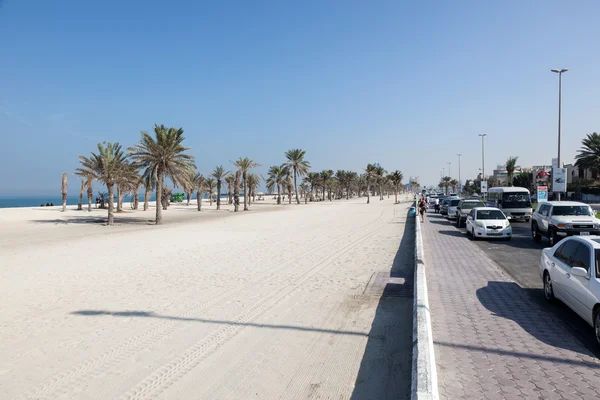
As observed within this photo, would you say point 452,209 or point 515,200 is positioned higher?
point 515,200

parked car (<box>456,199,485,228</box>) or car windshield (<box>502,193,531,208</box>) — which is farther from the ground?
car windshield (<box>502,193,531,208</box>)

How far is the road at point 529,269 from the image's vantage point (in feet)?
20.9

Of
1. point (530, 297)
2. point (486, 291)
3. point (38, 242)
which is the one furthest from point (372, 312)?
point (38, 242)

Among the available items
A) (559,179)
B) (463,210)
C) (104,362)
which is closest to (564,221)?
(463,210)

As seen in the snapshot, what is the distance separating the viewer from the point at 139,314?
25.7ft

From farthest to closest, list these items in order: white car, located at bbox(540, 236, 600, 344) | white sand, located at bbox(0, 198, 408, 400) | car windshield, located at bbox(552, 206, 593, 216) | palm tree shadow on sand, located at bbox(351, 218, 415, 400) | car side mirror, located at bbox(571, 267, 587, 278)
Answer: car windshield, located at bbox(552, 206, 593, 216) → car side mirror, located at bbox(571, 267, 587, 278) → white car, located at bbox(540, 236, 600, 344) → white sand, located at bbox(0, 198, 408, 400) → palm tree shadow on sand, located at bbox(351, 218, 415, 400)

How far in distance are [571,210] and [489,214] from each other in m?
3.78

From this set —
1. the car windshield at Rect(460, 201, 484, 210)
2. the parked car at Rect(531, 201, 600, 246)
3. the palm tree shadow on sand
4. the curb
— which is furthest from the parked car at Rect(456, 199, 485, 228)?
the curb

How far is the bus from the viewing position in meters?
27.1

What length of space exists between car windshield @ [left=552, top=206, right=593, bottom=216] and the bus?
37.5 feet

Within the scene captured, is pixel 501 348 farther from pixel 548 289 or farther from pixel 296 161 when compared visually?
pixel 296 161

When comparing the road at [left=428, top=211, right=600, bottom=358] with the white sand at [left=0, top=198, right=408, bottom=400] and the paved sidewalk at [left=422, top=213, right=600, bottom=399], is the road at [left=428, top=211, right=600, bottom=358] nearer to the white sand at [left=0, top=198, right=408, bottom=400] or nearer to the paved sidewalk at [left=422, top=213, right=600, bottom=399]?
the paved sidewalk at [left=422, top=213, right=600, bottom=399]

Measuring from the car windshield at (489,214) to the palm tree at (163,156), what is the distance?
2276cm

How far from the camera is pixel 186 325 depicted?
7.11m
